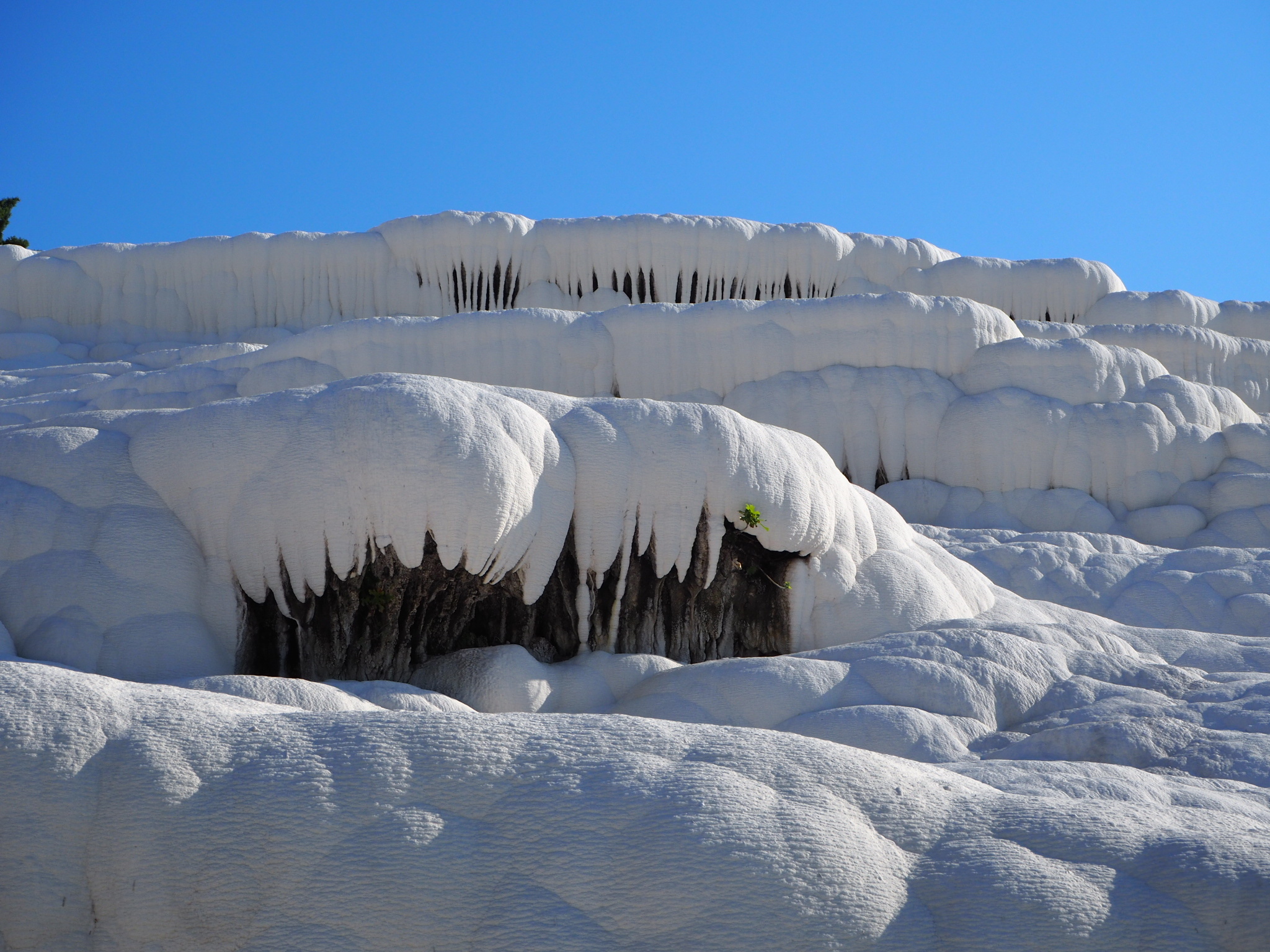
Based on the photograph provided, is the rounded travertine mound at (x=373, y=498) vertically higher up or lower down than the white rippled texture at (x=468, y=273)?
lower down

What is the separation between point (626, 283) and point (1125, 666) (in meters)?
11.9

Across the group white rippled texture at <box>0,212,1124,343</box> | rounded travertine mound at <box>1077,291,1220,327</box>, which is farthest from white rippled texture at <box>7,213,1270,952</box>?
white rippled texture at <box>0,212,1124,343</box>

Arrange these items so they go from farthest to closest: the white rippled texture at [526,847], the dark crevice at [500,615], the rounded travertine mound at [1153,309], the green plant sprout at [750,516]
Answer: the rounded travertine mound at [1153,309] < the green plant sprout at [750,516] < the dark crevice at [500,615] < the white rippled texture at [526,847]

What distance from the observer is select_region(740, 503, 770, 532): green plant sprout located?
5.73 meters

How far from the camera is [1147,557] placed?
28.2 ft

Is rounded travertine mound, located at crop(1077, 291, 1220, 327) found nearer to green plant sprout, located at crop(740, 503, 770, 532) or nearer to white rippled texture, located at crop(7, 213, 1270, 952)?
white rippled texture, located at crop(7, 213, 1270, 952)

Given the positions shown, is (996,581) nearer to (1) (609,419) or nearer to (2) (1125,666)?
(2) (1125,666)

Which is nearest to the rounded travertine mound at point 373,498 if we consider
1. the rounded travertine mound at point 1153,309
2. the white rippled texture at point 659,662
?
the white rippled texture at point 659,662

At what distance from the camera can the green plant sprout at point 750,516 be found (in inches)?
226

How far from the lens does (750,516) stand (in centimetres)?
573

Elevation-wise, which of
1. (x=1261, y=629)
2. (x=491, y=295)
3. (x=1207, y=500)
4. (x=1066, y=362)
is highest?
(x=491, y=295)

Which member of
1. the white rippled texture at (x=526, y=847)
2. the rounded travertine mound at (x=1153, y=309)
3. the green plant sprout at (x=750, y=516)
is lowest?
the white rippled texture at (x=526, y=847)

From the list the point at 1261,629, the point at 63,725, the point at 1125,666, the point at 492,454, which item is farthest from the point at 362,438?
the point at 1261,629

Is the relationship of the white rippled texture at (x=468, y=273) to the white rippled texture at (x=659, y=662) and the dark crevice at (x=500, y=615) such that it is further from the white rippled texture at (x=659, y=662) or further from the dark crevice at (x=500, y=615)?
the dark crevice at (x=500, y=615)
